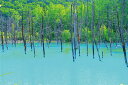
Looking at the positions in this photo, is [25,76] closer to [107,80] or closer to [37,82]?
[37,82]

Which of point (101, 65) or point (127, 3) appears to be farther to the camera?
point (127, 3)

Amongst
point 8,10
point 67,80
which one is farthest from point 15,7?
point 67,80

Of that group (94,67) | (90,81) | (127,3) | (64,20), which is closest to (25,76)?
(90,81)

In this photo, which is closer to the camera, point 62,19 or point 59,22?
point 59,22

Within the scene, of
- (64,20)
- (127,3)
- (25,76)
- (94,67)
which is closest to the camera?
(25,76)

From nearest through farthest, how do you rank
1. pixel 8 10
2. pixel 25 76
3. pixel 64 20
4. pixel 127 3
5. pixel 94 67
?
pixel 25 76, pixel 94 67, pixel 127 3, pixel 64 20, pixel 8 10

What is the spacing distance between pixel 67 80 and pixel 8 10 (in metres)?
87.1

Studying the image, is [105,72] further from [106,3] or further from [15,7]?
[15,7]

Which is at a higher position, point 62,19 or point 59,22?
point 62,19

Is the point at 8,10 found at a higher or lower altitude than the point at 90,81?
higher

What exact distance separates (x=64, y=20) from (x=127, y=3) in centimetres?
2188

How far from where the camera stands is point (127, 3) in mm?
75062

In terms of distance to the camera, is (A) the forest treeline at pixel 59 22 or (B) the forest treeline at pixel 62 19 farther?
(B) the forest treeline at pixel 62 19

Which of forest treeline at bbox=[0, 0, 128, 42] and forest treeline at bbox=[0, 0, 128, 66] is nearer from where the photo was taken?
forest treeline at bbox=[0, 0, 128, 66]
